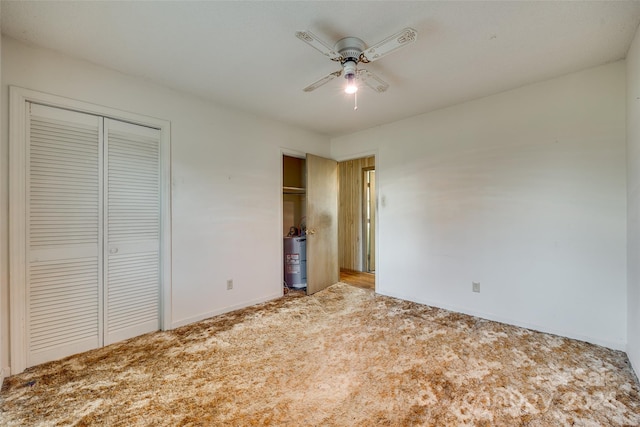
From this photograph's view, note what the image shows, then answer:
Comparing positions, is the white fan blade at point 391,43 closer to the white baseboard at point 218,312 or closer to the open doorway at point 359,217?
the white baseboard at point 218,312

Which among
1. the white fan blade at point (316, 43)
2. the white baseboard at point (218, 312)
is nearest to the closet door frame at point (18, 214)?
the white baseboard at point (218, 312)

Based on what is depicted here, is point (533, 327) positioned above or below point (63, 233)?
below

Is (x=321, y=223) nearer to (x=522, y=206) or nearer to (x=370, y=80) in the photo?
(x=370, y=80)

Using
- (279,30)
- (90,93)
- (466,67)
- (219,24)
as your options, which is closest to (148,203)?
(90,93)

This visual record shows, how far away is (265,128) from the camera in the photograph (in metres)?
3.56

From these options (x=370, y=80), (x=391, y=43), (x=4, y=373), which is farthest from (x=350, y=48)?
(x=4, y=373)

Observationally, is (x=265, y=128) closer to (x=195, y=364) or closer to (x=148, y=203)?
(x=148, y=203)

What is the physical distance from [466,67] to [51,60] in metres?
3.33

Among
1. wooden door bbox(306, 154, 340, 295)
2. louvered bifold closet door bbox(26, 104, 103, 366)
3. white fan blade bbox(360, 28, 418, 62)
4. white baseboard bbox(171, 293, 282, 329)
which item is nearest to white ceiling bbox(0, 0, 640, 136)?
white fan blade bbox(360, 28, 418, 62)

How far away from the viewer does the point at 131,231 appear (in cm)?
252

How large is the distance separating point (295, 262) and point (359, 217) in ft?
5.82

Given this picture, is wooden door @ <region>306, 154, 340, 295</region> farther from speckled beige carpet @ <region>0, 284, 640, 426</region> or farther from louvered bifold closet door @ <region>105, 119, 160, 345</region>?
louvered bifold closet door @ <region>105, 119, 160, 345</region>

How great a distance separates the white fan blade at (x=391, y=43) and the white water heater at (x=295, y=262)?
2874mm

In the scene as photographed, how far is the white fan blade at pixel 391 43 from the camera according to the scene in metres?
1.57
